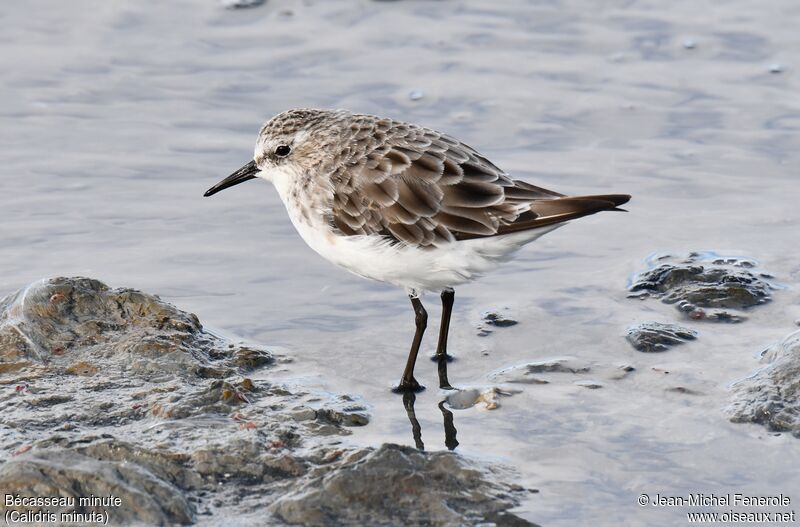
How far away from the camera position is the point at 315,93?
10.5 metres

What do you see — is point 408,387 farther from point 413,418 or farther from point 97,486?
point 97,486

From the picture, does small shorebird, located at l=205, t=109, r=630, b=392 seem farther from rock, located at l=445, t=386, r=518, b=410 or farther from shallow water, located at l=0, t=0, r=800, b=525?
shallow water, located at l=0, t=0, r=800, b=525

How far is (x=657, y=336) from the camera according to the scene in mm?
6770

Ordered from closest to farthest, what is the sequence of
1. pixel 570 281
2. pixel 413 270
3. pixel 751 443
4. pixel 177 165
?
pixel 751 443, pixel 413 270, pixel 570 281, pixel 177 165

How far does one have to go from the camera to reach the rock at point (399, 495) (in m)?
4.80

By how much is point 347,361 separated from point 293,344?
42 centimetres

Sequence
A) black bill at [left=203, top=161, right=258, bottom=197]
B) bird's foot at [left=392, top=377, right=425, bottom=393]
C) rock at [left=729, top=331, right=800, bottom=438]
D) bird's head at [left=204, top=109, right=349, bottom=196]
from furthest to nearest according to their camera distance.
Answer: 1. black bill at [left=203, top=161, right=258, bottom=197]
2. bird's head at [left=204, top=109, right=349, bottom=196]
3. bird's foot at [left=392, top=377, right=425, bottom=393]
4. rock at [left=729, top=331, right=800, bottom=438]

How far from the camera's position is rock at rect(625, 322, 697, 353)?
6688 millimetres

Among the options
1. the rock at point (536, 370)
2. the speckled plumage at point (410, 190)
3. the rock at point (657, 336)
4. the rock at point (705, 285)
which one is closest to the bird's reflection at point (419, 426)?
the rock at point (536, 370)

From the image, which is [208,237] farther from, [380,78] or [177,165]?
[380,78]

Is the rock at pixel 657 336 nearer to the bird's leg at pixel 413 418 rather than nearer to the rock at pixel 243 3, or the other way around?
the bird's leg at pixel 413 418

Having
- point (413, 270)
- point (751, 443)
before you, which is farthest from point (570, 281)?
point (751, 443)

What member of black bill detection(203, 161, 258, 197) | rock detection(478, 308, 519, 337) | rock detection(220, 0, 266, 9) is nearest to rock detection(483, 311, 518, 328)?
A: rock detection(478, 308, 519, 337)

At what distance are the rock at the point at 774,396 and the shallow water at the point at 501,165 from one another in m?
0.10
